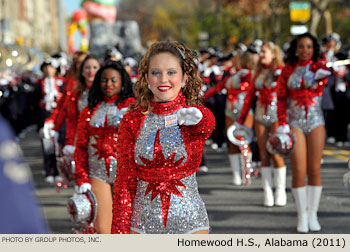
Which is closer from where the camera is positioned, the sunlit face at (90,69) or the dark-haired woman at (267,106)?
the sunlit face at (90,69)

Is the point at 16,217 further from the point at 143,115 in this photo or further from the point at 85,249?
the point at 143,115

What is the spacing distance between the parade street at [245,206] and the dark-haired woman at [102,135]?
1.93 meters

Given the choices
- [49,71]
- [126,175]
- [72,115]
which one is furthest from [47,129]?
[49,71]

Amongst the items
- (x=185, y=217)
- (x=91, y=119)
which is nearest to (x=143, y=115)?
(x=185, y=217)

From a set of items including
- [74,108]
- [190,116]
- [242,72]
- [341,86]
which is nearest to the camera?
[190,116]

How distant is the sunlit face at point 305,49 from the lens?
6613 millimetres

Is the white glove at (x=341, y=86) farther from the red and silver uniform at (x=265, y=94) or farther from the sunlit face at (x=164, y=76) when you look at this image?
the sunlit face at (x=164, y=76)

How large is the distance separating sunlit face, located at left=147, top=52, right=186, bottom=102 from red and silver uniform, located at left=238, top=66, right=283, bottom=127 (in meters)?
4.50

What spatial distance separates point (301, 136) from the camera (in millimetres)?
6473

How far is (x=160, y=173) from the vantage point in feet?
10.8

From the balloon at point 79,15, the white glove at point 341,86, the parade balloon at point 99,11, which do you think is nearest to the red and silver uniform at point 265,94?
the white glove at point 341,86

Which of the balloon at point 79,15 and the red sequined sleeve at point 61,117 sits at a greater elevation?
the balloon at point 79,15

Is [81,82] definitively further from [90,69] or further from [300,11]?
[300,11]

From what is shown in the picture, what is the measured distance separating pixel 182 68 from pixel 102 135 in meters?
1.99
